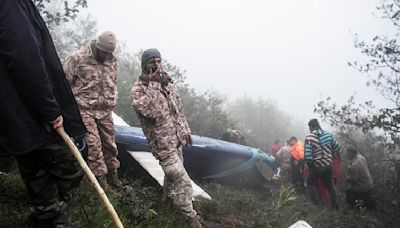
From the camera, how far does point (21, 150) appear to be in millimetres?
2549

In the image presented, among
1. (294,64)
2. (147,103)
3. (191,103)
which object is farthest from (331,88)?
(147,103)

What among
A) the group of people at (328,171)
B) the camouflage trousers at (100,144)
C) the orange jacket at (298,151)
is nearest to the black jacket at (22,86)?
the camouflage trousers at (100,144)

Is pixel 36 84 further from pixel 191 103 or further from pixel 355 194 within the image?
pixel 191 103

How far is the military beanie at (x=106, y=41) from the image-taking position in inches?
196

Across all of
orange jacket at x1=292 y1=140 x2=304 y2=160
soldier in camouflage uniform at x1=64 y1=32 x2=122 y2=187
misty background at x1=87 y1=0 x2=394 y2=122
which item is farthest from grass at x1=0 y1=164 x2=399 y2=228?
misty background at x1=87 y1=0 x2=394 y2=122

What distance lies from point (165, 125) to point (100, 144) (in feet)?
2.65

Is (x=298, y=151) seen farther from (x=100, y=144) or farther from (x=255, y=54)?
(x=255, y=54)

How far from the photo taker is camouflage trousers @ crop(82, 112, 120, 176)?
477cm

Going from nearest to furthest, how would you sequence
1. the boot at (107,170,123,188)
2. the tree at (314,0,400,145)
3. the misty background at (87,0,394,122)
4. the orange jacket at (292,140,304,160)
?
the boot at (107,170,123,188) < the tree at (314,0,400,145) < the orange jacket at (292,140,304,160) < the misty background at (87,0,394,122)

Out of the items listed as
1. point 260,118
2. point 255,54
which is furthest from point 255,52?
point 260,118

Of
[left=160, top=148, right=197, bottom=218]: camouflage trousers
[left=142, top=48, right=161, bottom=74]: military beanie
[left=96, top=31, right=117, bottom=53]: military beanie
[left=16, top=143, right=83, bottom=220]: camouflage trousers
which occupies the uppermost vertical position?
[left=96, top=31, right=117, bottom=53]: military beanie

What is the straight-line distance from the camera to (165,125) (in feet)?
16.2

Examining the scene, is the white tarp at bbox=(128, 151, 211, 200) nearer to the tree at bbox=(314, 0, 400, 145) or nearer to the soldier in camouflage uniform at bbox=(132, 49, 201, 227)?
the soldier in camouflage uniform at bbox=(132, 49, 201, 227)

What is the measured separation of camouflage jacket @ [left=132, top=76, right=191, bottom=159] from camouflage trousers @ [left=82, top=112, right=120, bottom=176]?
0.52 meters
